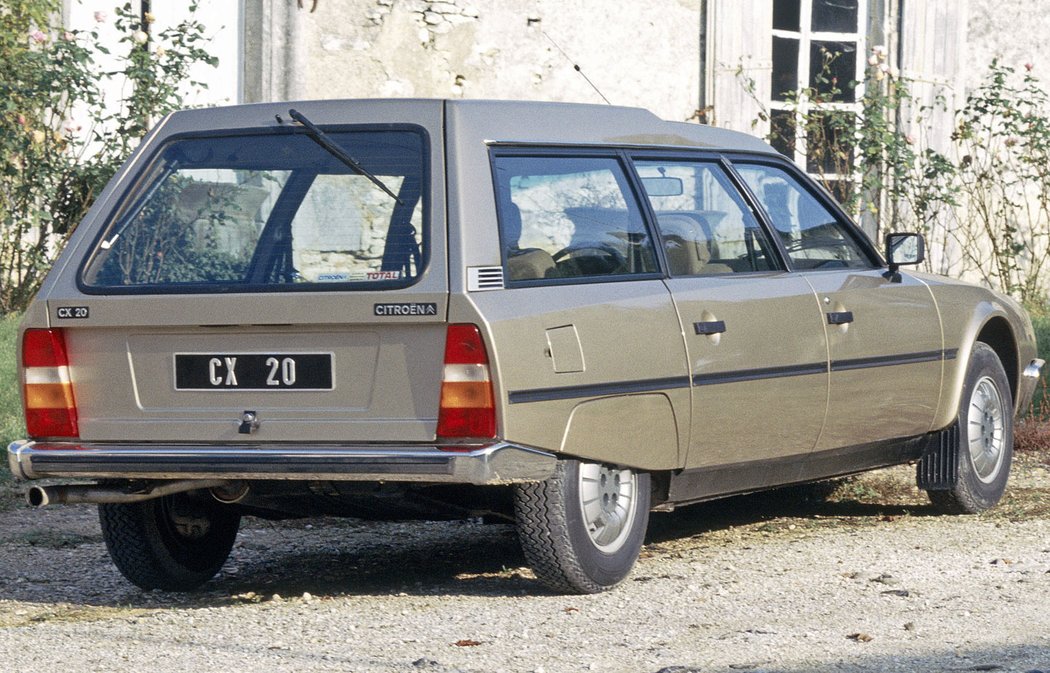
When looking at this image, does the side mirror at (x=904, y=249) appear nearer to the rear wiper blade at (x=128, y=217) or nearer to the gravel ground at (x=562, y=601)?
the gravel ground at (x=562, y=601)

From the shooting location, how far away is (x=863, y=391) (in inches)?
256

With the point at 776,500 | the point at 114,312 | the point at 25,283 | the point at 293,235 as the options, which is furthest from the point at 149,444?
the point at 25,283

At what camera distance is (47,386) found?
536 cm

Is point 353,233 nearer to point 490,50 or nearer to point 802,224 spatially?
point 802,224

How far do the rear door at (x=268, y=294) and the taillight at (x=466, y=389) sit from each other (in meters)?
0.05

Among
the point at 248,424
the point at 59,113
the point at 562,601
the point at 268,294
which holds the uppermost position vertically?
the point at 59,113

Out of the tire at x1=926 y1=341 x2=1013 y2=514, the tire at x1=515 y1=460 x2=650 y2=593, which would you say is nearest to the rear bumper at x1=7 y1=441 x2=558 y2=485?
the tire at x1=515 y1=460 x2=650 y2=593

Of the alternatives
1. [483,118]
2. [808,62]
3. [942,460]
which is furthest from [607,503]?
[808,62]

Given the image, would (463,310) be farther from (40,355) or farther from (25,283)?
(25,283)

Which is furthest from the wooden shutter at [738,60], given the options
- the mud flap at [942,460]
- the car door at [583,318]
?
the car door at [583,318]

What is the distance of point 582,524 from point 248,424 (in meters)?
1.11

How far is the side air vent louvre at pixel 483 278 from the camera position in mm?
4996

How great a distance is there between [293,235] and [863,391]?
2.40m

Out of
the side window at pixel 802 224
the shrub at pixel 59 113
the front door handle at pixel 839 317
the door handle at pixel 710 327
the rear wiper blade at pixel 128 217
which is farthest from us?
the shrub at pixel 59 113
